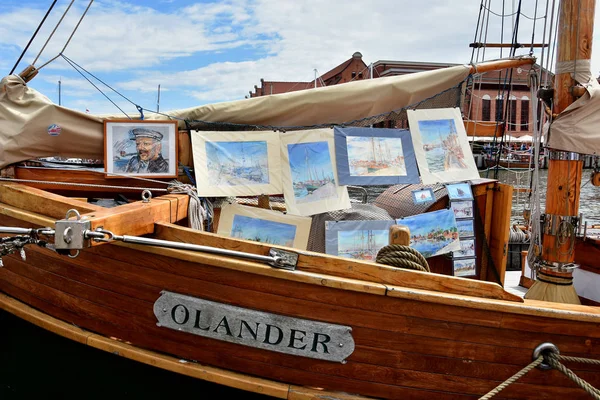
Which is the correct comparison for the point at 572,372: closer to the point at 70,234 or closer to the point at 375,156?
the point at 375,156

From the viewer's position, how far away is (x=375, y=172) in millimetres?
4086

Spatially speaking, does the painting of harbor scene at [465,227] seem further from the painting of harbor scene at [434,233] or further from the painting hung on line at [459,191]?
the painting hung on line at [459,191]

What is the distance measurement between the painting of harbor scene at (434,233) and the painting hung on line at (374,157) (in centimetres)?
37

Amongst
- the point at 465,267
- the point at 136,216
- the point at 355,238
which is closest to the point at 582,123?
the point at 465,267

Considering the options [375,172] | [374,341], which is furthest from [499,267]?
[374,341]

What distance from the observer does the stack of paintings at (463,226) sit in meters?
4.29

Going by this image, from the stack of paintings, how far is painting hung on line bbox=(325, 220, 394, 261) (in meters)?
0.78

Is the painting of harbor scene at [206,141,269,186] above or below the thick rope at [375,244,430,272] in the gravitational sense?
above

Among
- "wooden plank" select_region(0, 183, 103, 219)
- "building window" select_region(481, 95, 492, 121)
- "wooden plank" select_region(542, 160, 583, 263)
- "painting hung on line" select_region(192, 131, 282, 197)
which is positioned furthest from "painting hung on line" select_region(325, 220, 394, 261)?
"building window" select_region(481, 95, 492, 121)

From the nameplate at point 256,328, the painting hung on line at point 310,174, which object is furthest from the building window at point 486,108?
the nameplate at point 256,328

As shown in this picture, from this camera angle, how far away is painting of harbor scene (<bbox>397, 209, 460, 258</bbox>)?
4.14 meters

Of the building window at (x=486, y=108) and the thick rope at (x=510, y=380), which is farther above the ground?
the building window at (x=486, y=108)

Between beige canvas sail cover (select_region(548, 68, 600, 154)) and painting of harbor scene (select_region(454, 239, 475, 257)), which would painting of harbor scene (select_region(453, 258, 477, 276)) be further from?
beige canvas sail cover (select_region(548, 68, 600, 154))

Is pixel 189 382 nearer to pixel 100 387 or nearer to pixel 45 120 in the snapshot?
pixel 100 387
